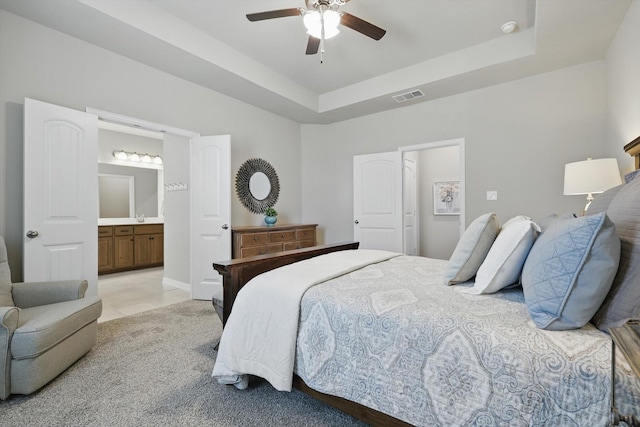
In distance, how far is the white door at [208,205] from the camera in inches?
145

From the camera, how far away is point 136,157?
237 inches

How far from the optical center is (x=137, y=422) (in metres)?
1.47

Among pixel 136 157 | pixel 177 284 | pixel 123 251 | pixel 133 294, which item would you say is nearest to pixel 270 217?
pixel 177 284

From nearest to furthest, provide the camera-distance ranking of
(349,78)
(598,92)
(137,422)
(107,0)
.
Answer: (137,422), (107,0), (598,92), (349,78)

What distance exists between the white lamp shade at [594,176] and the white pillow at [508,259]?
64.1 inches

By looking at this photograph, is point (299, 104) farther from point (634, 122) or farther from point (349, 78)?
point (634, 122)

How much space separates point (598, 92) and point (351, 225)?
3.42m

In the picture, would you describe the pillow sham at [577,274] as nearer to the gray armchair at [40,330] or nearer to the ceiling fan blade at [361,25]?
the ceiling fan blade at [361,25]

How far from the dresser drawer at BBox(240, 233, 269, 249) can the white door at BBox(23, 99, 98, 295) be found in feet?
4.82

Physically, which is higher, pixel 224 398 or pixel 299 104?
pixel 299 104

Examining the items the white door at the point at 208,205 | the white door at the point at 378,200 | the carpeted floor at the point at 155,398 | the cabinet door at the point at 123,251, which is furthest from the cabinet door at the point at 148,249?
the white door at the point at 378,200

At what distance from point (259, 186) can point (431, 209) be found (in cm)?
325

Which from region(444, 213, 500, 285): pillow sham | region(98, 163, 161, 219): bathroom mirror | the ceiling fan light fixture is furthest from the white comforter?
region(98, 163, 161, 219): bathroom mirror

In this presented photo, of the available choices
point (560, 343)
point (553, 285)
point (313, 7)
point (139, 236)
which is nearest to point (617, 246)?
point (553, 285)
